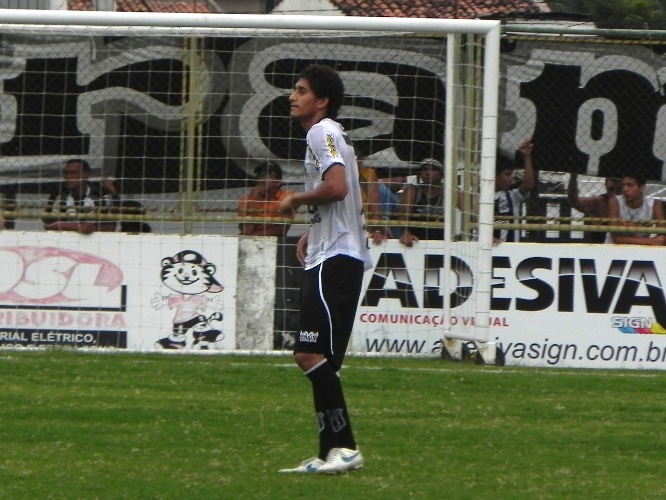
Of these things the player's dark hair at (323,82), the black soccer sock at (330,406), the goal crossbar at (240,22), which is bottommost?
the black soccer sock at (330,406)

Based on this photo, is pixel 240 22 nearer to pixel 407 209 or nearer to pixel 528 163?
pixel 407 209

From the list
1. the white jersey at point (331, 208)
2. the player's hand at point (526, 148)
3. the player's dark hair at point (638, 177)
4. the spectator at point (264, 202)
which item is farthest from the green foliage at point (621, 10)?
the white jersey at point (331, 208)

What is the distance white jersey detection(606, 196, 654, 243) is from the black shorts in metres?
6.39

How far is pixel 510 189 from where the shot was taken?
12922 millimetres

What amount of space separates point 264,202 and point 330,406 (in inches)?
236

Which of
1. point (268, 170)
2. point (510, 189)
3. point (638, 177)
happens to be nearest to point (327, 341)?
point (268, 170)

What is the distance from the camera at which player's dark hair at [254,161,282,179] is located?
40.9 ft

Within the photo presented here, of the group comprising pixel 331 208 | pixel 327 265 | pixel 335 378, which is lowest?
pixel 335 378

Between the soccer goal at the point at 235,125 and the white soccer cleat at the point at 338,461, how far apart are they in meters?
5.52

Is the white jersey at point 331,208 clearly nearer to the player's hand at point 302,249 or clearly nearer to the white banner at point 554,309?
the player's hand at point 302,249

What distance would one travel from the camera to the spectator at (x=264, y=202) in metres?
12.3

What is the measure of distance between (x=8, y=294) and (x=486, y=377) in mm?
4391

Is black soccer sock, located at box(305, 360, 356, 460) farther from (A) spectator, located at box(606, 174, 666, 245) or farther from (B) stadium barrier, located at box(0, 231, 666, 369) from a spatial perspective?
(A) spectator, located at box(606, 174, 666, 245)

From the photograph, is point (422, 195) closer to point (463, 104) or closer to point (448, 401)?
point (463, 104)
